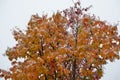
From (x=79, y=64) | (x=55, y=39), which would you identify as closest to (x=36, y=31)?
(x=55, y=39)

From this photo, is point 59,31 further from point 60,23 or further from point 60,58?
point 60,58

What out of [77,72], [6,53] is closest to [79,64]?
[77,72]

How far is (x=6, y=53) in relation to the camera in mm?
21828

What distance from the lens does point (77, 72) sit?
21469 mm

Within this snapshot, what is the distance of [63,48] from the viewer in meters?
20.4

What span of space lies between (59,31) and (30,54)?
2119 millimetres

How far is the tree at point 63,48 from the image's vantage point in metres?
20.4

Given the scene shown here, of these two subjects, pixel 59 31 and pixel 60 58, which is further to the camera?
pixel 59 31

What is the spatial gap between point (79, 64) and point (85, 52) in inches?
55.4

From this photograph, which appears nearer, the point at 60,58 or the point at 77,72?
the point at 60,58

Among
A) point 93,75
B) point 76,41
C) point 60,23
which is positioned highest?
point 60,23

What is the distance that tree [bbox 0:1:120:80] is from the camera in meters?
20.4

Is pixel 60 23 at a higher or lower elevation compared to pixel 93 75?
higher

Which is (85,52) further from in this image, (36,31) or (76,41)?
(36,31)
